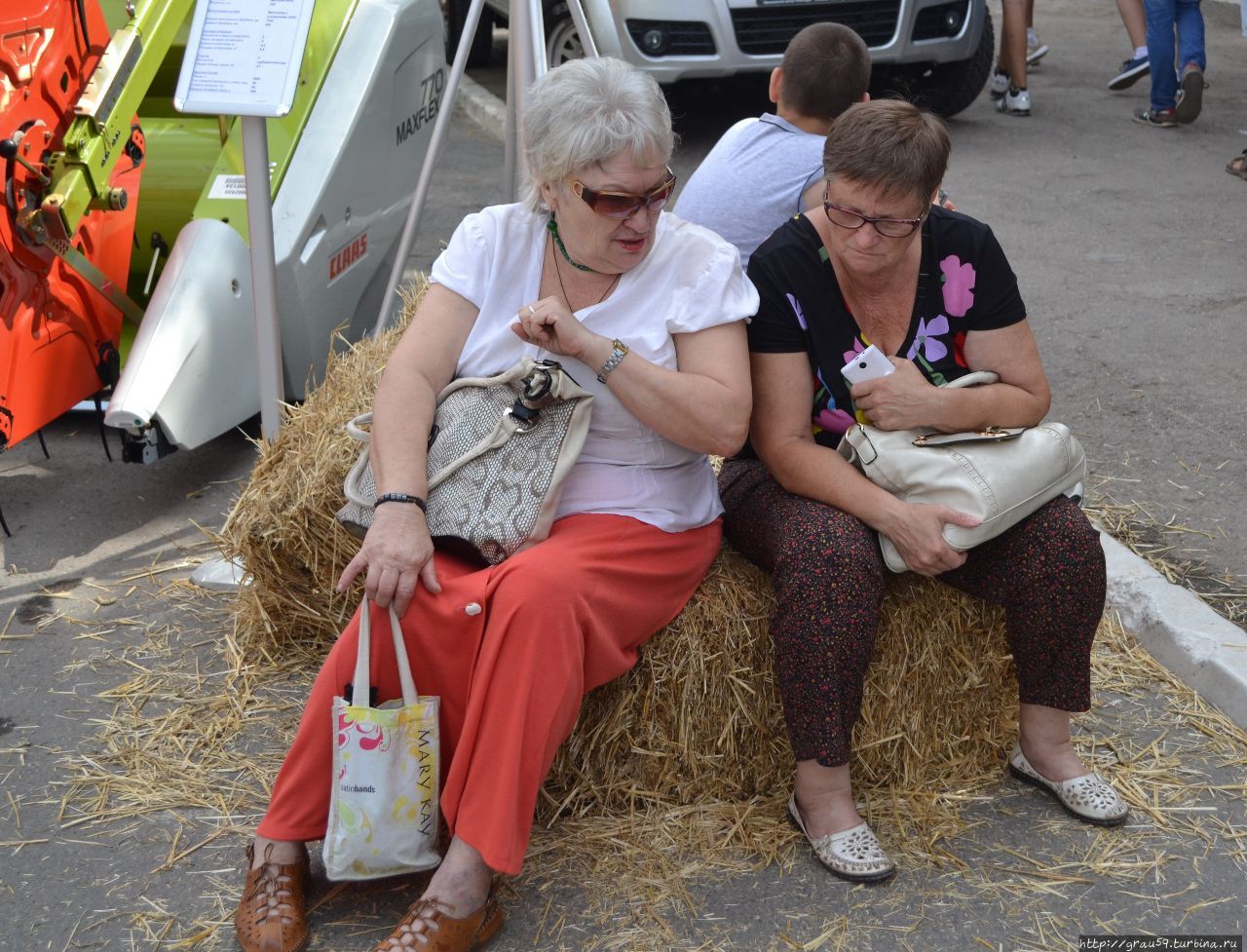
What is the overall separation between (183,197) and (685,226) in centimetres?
294

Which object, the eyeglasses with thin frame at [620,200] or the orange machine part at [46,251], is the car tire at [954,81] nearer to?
the orange machine part at [46,251]

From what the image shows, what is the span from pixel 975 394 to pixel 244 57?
7.08ft

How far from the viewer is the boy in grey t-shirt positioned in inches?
133

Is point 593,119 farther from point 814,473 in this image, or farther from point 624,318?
point 814,473

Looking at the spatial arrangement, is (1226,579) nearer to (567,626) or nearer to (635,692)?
(635,692)

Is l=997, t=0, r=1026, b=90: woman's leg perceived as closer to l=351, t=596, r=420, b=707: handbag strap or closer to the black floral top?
the black floral top

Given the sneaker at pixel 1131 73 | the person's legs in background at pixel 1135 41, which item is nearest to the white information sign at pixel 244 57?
the person's legs in background at pixel 1135 41

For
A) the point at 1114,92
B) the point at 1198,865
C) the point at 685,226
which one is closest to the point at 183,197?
the point at 685,226

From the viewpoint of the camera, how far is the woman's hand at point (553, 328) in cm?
256

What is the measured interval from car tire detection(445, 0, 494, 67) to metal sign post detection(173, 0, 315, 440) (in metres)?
6.89

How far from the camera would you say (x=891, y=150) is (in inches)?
101

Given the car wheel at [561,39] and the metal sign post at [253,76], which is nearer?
Answer: the metal sign post at [253,76]

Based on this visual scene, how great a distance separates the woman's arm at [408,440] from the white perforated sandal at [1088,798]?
4.45 ft

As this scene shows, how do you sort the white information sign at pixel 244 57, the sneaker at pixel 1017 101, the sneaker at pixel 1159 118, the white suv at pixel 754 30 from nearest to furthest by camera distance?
1. the white information sign at pixel 244 57
2. the white suv at pixel 754 30
3. the sneaker at pixel 1159 118
4. the sneaker at pixel 1017 101
